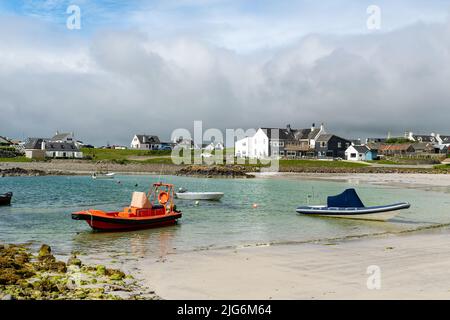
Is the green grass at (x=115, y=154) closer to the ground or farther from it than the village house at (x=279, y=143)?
closer to the ground

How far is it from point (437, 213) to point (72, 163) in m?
90.6

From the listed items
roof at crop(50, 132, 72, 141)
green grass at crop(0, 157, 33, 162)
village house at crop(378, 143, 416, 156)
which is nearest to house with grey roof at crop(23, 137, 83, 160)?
green grass at crop(0, 157, 33, 162)

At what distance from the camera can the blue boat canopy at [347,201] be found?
31.4 metres

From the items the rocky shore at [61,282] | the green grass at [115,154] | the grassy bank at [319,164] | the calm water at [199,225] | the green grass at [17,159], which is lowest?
the calm water at [199,225]

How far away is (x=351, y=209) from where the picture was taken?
102 ft

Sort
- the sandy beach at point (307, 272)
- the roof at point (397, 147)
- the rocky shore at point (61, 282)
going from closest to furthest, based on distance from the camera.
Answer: the rocky shore at point (61, 282)
the sandy beach at point (307, 272)
the roof at point (397, 147)

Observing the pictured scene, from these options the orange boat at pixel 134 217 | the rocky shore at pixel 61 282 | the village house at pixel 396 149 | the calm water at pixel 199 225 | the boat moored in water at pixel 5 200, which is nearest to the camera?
the rocky shore at pixel 61 282

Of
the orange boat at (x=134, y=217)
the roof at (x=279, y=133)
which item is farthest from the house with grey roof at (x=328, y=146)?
the orange boat at (x=134, y=217)

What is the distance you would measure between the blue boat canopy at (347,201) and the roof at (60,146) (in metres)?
103

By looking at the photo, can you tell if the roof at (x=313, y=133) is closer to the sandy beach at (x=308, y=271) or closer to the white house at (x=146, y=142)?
the white house at (x=146, y=142)

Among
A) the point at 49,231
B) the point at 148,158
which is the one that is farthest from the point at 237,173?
the point at 49,231

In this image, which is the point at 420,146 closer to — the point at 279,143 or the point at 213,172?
the point at 279,143
